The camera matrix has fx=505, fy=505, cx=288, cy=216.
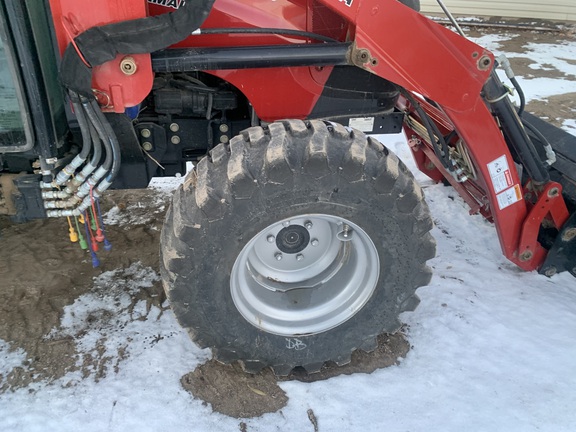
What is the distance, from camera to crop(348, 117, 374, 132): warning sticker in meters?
2.82

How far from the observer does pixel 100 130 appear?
84.9 inches

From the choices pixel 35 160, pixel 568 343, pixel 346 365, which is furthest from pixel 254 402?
pixel 568 343

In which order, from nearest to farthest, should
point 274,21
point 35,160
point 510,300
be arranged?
point 35,160, point 274,21, point 510,300

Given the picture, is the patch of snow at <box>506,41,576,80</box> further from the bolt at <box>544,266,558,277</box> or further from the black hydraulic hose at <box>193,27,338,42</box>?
the black hydraulic hose at <box>193,27,338,42</box>

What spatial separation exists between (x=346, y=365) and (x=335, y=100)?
1.41 metres

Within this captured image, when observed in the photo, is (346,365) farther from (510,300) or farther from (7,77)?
(7,77)

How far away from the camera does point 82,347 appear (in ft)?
8.83

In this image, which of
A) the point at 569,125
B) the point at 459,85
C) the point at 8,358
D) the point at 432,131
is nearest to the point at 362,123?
the point at 432,131

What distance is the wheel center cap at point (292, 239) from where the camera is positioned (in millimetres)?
2480

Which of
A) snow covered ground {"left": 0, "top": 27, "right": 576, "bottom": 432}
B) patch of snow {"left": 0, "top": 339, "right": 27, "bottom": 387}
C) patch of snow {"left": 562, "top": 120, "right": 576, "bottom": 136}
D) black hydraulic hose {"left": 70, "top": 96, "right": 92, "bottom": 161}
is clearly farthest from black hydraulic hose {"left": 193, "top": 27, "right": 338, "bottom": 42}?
patch of snow {"left": 562, "top": 120, "right": 576, "bottom": 136}

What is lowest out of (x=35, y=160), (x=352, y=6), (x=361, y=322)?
(x=361, y=322)

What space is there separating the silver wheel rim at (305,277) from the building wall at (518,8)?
9211mm

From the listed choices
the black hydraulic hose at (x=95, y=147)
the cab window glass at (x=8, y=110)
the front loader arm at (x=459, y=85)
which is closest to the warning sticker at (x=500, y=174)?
the front loader arm at (x=459, y=85)

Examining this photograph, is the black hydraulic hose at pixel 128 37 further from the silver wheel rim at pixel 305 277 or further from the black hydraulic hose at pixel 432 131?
the black hydraulic hose at pixel 432 131
